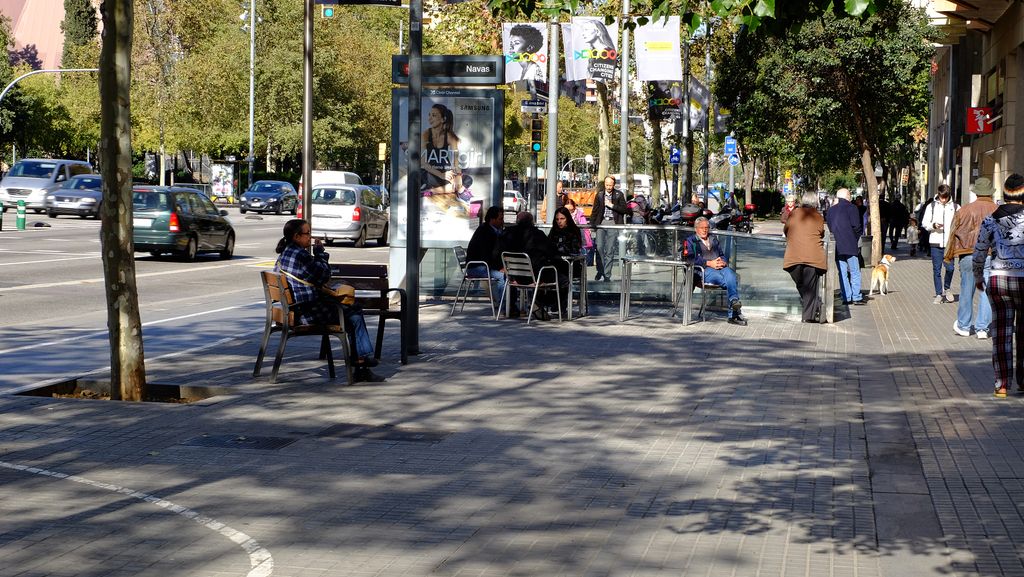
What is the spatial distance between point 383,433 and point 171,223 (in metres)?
18.6

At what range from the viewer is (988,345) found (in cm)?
1501

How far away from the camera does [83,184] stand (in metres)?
43.3

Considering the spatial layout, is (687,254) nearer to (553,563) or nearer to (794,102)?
(553,563)

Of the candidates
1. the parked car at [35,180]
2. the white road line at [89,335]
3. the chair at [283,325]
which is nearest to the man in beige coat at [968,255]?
the chair at [283,325]

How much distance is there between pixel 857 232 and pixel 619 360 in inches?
328

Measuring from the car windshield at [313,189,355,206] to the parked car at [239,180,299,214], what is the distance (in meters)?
20.5

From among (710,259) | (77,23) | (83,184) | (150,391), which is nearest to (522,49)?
(710,259)

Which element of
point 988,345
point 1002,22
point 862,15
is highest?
point 1002,22

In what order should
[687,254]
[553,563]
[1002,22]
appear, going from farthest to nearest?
[1002,22] → [687,254] → [553,563]

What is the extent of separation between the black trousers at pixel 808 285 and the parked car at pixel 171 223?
1357cm

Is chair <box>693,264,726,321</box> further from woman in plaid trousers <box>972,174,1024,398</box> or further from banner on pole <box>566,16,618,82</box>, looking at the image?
banner on pole <box>566,16,618,82</box>

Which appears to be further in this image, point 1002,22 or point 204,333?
point 1002,22

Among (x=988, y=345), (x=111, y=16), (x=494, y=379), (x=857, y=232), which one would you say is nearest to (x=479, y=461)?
(x=494, y=379)

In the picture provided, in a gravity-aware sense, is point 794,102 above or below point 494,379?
above
